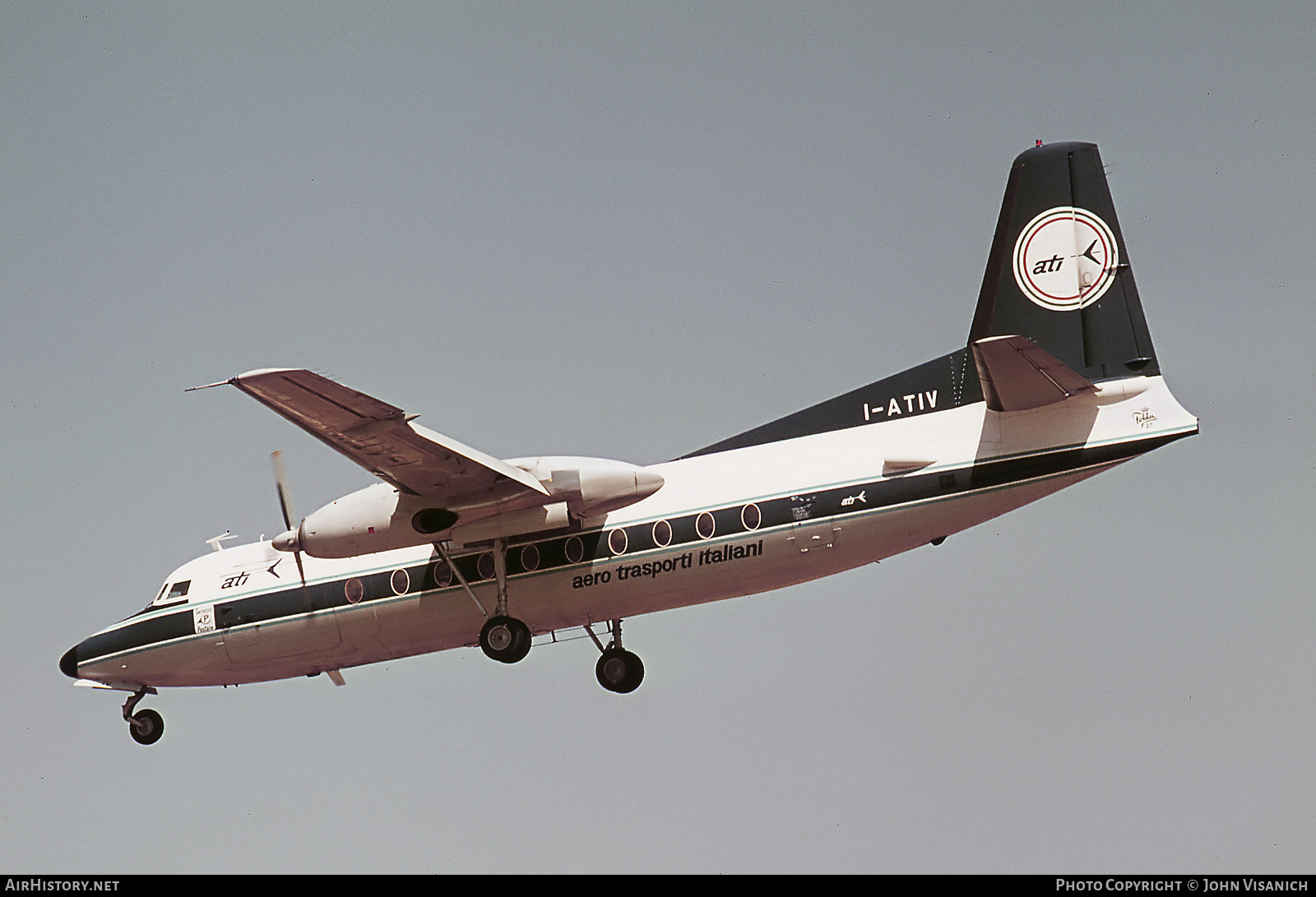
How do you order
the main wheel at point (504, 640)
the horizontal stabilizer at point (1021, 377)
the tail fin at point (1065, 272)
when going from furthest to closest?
1. the main wheel at point (504, 640)
2. the tail fin at point (1065, 272)
3. the horizontal stabilizer at point (1021, 377)

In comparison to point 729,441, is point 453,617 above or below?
below

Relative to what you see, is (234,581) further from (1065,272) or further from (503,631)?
(1065,272)

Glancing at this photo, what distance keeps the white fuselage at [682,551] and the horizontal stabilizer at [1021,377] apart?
0.78ft

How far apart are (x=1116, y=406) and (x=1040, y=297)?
7.64 ft

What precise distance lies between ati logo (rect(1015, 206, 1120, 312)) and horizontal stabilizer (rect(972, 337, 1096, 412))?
5.01 feet

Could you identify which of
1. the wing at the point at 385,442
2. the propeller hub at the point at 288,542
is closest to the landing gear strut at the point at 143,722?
the propeller hub at the point at 288,542

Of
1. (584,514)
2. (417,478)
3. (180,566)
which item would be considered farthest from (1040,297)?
(180,566)

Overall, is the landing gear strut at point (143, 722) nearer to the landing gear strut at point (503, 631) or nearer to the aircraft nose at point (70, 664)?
the aircraft nose at point (70, 664)

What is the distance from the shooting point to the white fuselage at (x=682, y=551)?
23167 mm

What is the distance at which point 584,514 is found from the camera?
24.7m

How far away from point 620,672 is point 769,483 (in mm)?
4774

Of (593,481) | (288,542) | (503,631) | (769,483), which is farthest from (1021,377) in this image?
(288,542)

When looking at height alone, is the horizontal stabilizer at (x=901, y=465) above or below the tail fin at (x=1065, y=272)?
below
